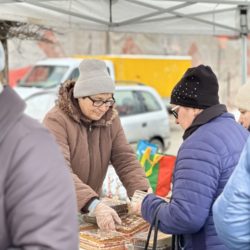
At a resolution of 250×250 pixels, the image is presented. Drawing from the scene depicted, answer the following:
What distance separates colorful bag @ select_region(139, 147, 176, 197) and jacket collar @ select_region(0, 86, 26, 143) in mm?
4220

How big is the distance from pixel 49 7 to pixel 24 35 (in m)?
3.10

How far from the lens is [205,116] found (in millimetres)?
2699

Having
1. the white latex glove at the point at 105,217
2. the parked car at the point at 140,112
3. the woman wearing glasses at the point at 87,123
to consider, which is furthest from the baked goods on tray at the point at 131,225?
the parked car at the point at 140,112

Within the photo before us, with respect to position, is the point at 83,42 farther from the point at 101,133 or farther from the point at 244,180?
the point at 244,180

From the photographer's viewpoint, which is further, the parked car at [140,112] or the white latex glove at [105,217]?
the parked car at [140,112]

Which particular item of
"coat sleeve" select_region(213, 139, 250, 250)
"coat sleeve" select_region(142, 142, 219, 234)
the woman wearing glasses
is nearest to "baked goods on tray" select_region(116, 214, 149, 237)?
the woman wearing glasses

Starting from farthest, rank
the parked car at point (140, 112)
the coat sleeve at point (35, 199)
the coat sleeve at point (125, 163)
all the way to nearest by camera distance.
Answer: the parked car at point (140, 112), the coat sleeve at point (125, 163), the coat sleeve at point (35, 199)

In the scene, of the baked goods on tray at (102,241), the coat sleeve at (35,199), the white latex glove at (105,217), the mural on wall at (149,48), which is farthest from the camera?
the mural on wall at (149,48)

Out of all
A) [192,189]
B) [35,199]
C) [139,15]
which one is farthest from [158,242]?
[139,15]

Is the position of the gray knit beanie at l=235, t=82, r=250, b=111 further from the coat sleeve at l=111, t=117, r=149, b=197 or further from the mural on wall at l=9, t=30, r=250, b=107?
the mural on wall at l=9, t=30, r=250, b=107

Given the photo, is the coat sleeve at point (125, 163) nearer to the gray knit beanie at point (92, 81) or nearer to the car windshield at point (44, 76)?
the gray knit beanie at point (92, 81)

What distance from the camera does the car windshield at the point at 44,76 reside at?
13664 millimetres

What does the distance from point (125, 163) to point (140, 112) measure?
7.89 meters

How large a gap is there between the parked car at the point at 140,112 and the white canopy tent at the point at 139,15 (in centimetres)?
486
